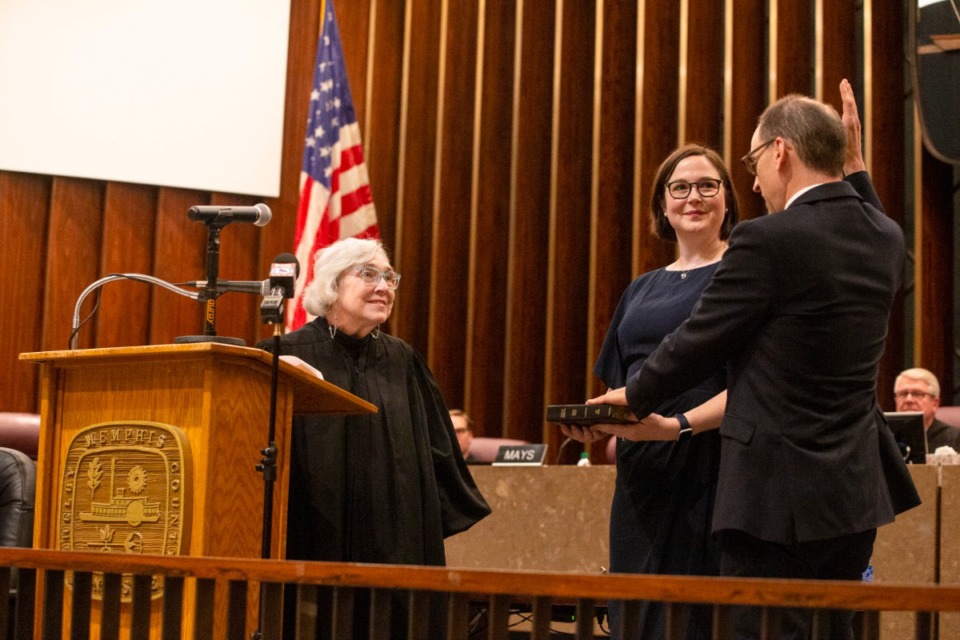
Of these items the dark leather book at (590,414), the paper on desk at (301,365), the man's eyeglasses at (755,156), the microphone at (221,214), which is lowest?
the dark leather book at (590,414)

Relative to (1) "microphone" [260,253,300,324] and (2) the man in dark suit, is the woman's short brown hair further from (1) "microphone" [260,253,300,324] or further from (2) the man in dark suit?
(1) "microphone" [260,253,300,324]

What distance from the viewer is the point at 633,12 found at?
22.5 ft

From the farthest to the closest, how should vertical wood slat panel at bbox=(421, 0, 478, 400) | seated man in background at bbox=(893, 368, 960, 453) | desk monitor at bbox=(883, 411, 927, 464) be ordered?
1. vertical wood slat panel at bbox=(421, 0, 478, 400)
2. seated man in background at bbox=(893, 368, 960, 453)
3. desk monitor at bbox=(883, 411, 927, 464)

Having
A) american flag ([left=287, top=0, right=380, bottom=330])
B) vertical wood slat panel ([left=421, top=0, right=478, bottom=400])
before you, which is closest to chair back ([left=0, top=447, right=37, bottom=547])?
american flag ([left=287, top=0, right=380, bottom=330])

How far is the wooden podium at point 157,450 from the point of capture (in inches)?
89.4

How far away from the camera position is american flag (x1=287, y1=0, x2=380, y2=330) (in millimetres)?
6770

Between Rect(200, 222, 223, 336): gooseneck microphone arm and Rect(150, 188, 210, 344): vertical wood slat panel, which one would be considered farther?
Rect(150, 188, 210, 344): vertical wood slat panel

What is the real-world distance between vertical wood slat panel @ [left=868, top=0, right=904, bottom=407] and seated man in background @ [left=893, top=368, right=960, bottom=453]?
1.66 ft

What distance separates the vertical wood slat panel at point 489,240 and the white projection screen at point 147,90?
126 centimetres

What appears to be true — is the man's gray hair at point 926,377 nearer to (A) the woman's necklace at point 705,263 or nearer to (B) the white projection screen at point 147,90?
(A) the woman's necklace at point 705,263

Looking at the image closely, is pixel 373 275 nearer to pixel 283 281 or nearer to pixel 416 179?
pixel 283 281

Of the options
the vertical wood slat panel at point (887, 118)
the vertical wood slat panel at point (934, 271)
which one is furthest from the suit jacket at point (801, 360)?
the vertical wood slat panel at point (887, 118)

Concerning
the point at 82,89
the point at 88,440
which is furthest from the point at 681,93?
the point at 88,440

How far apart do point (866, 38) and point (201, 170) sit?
3849 millimetres
